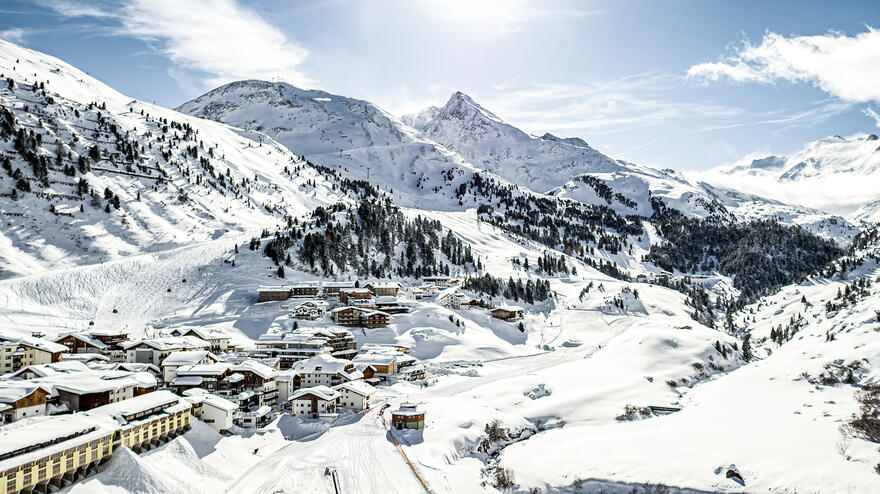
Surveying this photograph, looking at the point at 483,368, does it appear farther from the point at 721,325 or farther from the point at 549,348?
the point at 721,325

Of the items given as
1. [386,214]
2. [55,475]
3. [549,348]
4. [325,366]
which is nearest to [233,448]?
[55,475]

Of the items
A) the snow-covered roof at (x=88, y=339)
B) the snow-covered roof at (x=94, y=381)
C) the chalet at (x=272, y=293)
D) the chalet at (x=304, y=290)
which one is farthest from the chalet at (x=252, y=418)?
the chalet at (x=304, y=290)

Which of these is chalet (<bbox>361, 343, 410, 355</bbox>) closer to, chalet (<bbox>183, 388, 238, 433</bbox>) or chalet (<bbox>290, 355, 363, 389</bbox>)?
chalet (<bbox>290, 355, 363, 389</bbox>)

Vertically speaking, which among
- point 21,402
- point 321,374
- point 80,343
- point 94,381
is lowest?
point 321,374

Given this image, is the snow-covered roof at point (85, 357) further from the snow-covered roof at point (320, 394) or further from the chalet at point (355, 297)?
the chalet at point (355, 297)

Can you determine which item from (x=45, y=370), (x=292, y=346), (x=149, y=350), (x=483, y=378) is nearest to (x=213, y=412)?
(x=45, y=370)

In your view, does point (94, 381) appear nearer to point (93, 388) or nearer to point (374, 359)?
point (93, 388)

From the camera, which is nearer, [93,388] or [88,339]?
[93,388]
